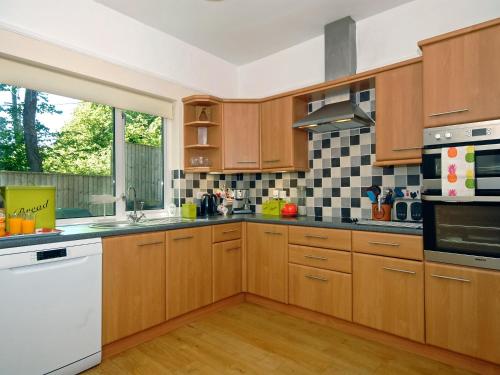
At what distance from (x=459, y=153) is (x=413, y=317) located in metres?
1.11

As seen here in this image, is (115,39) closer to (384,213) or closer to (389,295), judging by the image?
(384,213)

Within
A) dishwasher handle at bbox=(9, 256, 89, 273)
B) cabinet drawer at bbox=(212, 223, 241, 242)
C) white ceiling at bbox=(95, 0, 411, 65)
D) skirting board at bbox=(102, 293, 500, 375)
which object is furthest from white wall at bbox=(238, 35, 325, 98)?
dishwasher handle at bbox=(9, 256, 89, 273)

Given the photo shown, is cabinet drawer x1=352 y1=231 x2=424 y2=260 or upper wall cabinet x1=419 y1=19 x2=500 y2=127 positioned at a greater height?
upper wall cabinet x1=419 y1=19 x2=500 y2=127

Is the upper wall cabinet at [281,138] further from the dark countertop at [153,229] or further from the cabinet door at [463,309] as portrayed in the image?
the cabinet door at [463,309]

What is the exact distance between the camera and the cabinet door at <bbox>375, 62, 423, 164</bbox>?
2.28 meters

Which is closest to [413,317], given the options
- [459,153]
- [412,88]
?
[459,153]

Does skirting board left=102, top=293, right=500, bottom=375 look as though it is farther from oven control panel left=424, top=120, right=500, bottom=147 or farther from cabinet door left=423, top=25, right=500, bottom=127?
cabinet door left=423, top=25, right=500, bottom=127

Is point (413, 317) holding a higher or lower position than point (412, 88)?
lower

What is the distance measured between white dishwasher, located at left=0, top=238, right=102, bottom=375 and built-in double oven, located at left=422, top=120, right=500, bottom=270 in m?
2.16

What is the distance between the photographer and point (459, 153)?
189 cm

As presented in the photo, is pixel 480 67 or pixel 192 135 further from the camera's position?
pixel 192 135

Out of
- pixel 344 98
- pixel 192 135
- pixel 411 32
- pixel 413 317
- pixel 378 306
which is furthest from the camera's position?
pixel 192 135

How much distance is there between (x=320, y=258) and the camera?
252 centimetres

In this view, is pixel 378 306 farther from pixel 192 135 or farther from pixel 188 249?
pixel 192 135
